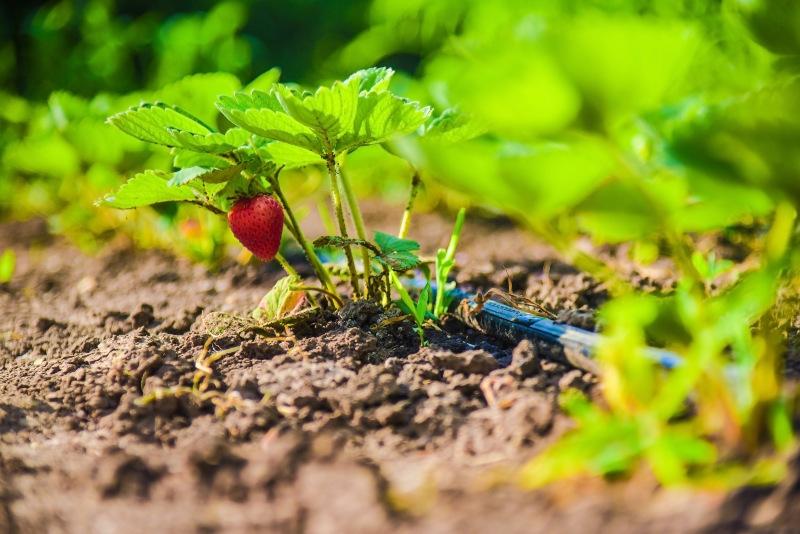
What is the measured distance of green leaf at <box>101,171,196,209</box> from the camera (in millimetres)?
1112

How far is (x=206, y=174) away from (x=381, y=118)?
23cm

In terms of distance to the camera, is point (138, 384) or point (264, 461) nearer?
point (264, 461)

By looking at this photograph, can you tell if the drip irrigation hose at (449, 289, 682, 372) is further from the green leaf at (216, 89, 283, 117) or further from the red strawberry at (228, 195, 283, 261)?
the green leaf at (216, 89, 283, 117)

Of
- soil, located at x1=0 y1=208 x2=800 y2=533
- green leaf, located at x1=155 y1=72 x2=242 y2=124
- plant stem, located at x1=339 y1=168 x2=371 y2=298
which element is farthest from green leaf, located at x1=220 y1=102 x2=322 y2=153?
green leaf, located at x1=155 y1=72 x2=242 y2=124

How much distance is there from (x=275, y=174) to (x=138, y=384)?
35 centimetres

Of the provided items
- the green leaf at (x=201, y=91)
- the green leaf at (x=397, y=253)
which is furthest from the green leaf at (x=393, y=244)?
the green leaf at (x=201, y=91)

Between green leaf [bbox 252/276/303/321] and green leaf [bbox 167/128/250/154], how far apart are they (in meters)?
0.22

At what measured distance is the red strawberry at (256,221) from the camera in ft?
3.86

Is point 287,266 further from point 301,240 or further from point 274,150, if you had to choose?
point 274,150

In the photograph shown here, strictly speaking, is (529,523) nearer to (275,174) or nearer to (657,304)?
(657,304)

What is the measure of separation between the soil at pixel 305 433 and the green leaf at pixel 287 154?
221 mm

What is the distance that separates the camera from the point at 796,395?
0.71 m

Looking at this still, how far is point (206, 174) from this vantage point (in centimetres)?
108

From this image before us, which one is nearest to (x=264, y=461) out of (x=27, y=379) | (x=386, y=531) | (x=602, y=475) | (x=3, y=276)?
(x=386, y=531)
